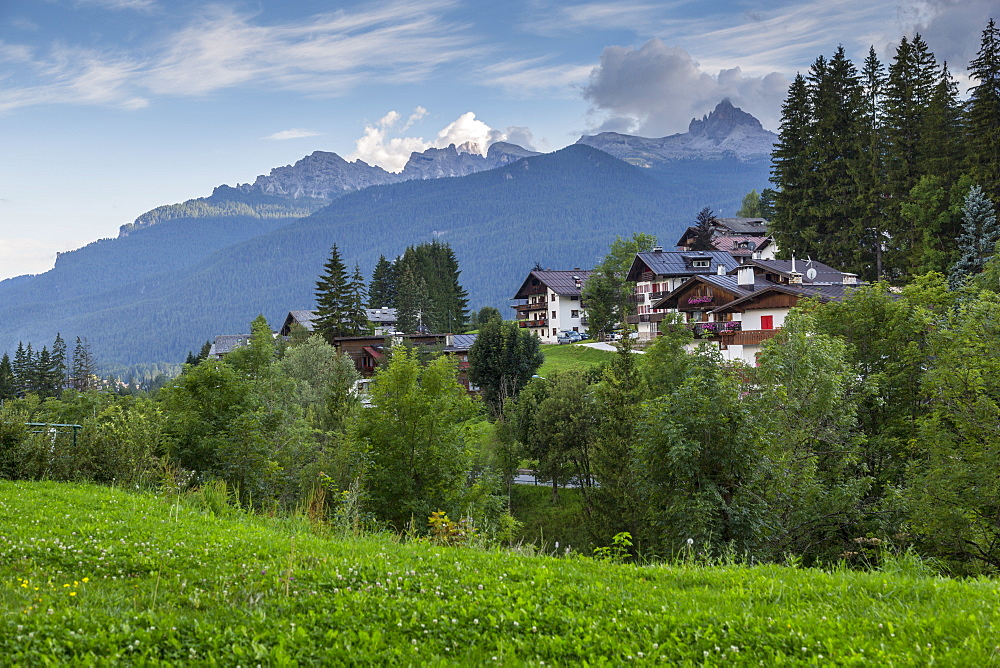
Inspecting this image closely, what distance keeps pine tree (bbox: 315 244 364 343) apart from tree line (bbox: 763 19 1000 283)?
53286mm

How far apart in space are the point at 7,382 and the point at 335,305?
6566cm

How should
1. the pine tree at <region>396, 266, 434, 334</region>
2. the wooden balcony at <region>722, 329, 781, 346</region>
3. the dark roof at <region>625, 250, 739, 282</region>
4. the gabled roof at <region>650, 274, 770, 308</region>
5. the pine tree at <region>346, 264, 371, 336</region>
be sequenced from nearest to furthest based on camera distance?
the wooden balcony at <region>722, 329, 781, 346</region>, the gabled roof at <region>650, 274, 770, 308</region>, the pine tree at <region>346, 264, 371, 336</region>, the dark roof at <region>625, 250, 739, 282</region>, the pine tree at <region>396, 266, 434, 334</region>

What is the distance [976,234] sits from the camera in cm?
5338

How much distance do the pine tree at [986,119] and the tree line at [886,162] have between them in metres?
0.08

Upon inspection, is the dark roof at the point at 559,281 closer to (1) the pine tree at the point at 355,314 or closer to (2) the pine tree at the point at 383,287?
(2) the pine tree at the point at 383,287

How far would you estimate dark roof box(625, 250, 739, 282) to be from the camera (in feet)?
321

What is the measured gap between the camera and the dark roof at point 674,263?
97875mm

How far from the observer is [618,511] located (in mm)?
37000

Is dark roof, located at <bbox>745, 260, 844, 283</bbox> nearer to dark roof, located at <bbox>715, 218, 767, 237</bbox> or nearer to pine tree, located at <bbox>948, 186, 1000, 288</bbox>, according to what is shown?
pine tree, located at <bbox>948, 186, 1000, 288</bbox>

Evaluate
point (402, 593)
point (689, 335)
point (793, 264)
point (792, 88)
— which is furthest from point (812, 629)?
point (792, 88)

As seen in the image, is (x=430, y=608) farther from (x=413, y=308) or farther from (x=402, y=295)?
(x=402, y=295)

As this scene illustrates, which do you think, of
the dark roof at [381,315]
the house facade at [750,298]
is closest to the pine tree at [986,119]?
the house facade at [750,298]

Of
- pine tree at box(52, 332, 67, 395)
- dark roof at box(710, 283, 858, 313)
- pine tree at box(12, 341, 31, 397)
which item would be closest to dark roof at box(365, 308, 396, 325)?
pine tree at box(52, 332, 67, 395)

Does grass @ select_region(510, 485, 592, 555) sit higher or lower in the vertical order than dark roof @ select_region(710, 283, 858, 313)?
lower
